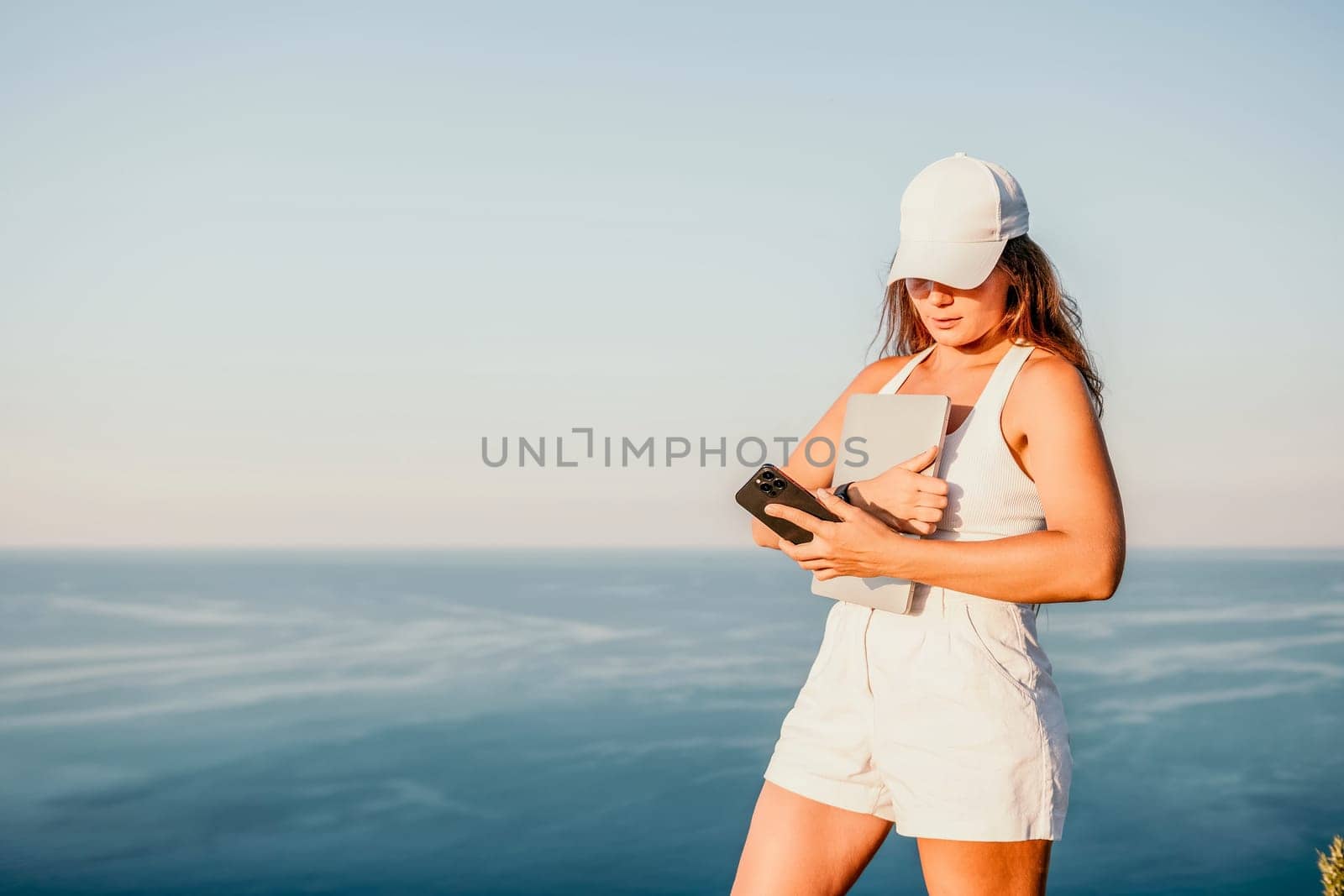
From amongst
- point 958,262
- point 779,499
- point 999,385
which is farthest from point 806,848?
point 958,262

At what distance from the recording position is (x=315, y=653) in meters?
27.7

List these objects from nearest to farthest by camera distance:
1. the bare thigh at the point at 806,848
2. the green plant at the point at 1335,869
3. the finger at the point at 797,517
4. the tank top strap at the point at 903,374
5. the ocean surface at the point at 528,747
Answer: the finger at the point at 797,517
the bare thigh at the point at 806,848
the tank top strap at the point at 903,374
the green plant at the point at 1335,869
the ocean surface at the point at 528,747

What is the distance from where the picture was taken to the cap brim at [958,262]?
1.79 metres

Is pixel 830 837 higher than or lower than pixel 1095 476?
lower

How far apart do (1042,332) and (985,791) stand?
2.42ft

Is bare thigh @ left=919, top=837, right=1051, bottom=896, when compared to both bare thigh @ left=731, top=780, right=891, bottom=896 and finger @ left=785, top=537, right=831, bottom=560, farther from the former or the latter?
finger @ left=785, top=537, right=831, bottom=560

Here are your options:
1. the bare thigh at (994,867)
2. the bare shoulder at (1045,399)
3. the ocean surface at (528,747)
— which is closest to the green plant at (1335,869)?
the bare thigh at (994,867)

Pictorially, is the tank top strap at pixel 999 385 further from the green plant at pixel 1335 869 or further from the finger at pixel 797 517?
the green plant at pixel 1335 869

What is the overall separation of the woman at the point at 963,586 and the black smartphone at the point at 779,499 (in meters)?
0.02

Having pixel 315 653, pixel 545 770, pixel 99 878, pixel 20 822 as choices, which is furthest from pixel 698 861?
pixel 315 653

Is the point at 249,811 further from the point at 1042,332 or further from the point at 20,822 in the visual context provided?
the point at 1042,332

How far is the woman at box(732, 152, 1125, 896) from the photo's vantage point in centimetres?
166

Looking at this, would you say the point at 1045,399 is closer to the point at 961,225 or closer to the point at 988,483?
the point at 988,483

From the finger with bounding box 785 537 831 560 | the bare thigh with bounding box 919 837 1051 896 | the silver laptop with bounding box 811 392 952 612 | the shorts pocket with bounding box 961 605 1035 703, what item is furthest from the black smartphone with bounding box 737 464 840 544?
the bare thigh with bounding box 919 837 1051 896
